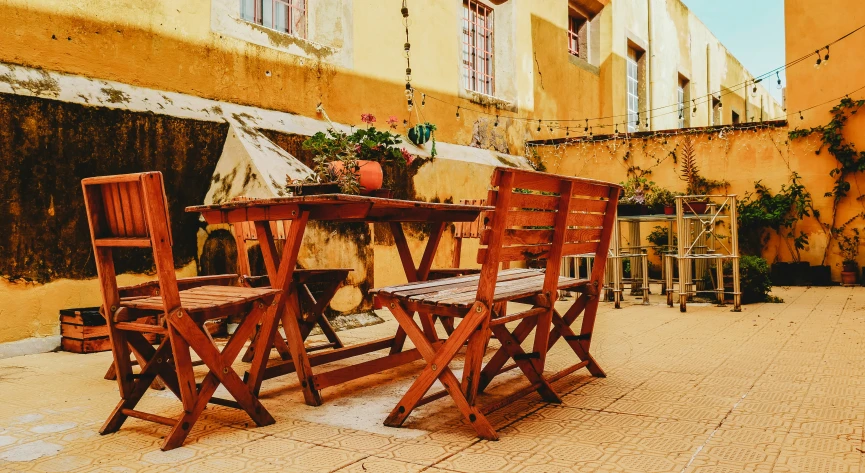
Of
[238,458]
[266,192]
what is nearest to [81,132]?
[266,192]

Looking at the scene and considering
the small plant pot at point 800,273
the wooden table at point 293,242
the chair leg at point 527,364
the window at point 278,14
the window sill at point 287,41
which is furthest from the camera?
the small plant pot at point 800,273

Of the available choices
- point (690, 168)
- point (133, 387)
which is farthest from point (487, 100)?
point (133, 387)

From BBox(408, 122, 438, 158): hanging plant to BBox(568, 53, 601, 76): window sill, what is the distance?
445 centimetres

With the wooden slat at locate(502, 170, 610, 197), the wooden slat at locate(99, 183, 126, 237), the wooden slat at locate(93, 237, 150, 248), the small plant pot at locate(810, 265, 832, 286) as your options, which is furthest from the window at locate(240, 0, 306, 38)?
the small plant pot at locate(810, 265, 832, 286)

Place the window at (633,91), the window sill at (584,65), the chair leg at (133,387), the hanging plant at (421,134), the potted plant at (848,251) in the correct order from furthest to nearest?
the window at (633,91)
the window sill at (584,65)
the potted plant at (848,251)
the hanging plant at (421,134)
the chair leg at (133,387)

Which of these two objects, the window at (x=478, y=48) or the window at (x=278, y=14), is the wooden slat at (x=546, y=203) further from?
the window at (x=478, y=48)

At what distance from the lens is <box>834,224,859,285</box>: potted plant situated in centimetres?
843

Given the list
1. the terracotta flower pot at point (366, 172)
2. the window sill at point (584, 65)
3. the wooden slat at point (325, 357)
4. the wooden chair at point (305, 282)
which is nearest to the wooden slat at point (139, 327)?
the wooden slat at point (325, 357)

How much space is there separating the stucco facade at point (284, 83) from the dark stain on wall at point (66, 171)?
2 centimetres

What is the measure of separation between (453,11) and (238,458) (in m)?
7.11

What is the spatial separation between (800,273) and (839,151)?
5.53ft

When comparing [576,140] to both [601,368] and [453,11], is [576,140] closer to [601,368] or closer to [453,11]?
[453,11]

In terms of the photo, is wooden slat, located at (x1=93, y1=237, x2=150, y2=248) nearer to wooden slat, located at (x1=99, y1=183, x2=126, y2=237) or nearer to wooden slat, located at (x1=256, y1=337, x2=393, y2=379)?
wooden slat, located at (x1=99, y1=183, x2=126, y2=237)

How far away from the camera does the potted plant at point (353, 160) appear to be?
10.7 ft
